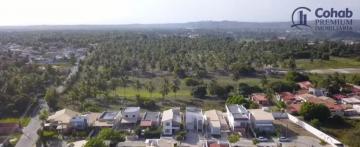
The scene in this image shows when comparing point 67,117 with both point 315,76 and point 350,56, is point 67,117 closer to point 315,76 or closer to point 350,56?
point 315,76

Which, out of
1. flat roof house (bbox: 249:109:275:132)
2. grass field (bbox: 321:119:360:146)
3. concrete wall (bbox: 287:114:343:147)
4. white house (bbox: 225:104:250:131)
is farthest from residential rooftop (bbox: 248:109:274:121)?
grass field (bbox: 321:119:360:146)

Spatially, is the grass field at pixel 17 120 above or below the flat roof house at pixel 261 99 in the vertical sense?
above

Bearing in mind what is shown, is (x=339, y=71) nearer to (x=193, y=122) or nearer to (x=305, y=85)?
(x=305, y=85)

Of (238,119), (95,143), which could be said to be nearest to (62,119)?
(95,143)

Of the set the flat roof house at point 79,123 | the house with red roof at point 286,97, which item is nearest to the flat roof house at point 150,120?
the flat roof house at point 79,123

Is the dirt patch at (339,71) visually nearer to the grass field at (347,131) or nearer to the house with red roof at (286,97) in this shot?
the house with red roof at (286,97)

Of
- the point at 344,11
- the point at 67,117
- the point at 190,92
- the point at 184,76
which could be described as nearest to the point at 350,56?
the point at 344,11
